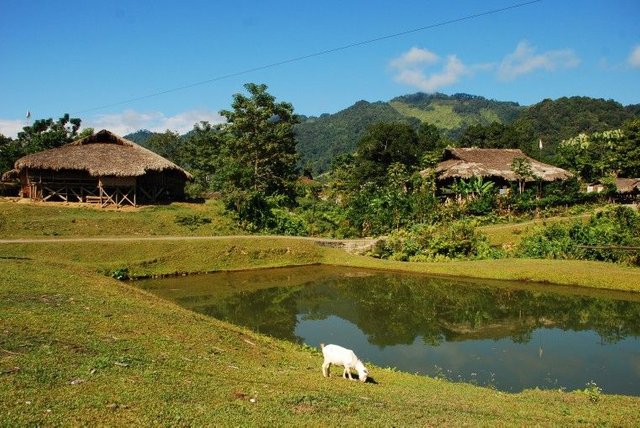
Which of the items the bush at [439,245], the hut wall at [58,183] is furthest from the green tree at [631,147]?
the hut wall at [58,183]

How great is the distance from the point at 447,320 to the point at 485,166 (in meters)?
25.8

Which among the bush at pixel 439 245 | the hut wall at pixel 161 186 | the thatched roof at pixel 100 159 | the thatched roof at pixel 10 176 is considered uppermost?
the thatched roof at pixel 100 159

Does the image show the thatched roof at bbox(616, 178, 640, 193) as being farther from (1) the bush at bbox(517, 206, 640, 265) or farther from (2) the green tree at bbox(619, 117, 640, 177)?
(1) the bush at bbox(517, 206, 640, 265)

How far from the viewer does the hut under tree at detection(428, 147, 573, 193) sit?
4000cm

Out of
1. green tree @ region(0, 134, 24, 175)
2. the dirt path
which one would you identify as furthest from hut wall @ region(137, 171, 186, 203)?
green tree @ region(0, 134, 24, 175)

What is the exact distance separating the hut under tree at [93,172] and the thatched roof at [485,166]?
861 inches

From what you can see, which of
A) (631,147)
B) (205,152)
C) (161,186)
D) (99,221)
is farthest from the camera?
(205,152)

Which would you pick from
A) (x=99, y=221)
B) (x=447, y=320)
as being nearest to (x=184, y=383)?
(x=447, y=320)

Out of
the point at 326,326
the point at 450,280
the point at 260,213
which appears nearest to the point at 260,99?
the point at 260,213

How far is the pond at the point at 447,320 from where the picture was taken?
1345cm

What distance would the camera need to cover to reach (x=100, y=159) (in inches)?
1417

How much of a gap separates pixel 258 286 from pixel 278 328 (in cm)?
656

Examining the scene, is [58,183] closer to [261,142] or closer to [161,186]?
[161,186]

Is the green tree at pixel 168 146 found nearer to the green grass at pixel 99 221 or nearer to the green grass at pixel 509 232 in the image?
the green grass at pixel 99 221
